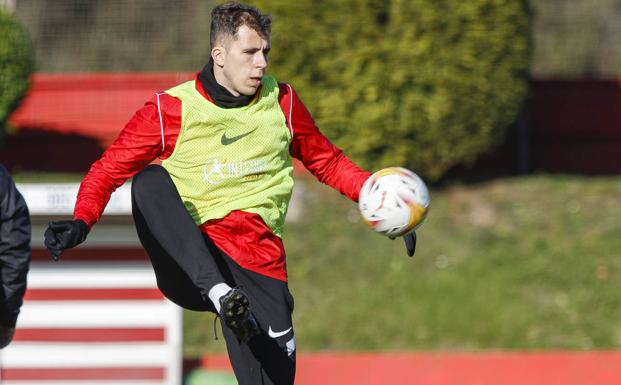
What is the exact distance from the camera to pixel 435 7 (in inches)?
455

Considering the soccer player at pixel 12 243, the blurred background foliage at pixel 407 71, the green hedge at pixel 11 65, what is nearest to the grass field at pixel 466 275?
the blurred background foliage at pixel 407 71

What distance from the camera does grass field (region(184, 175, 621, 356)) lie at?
407 inches

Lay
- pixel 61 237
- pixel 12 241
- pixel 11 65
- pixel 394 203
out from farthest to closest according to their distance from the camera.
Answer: pixel 11 65 → pixel 12 241 → pixel 394 203 → pixel 61 237

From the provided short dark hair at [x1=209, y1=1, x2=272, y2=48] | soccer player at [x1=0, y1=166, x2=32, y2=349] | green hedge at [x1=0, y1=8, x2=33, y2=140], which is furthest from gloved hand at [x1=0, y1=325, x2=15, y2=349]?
green hedge at [x1=0, y1=8, x2=33, y2=140]

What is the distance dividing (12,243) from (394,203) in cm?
170

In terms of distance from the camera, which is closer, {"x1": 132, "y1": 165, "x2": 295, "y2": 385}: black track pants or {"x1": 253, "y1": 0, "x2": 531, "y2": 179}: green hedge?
{"x1": 132, "y1": 165, "x2": 295, "y2": 385}: black track pants

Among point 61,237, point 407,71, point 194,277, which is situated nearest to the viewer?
point 61,237

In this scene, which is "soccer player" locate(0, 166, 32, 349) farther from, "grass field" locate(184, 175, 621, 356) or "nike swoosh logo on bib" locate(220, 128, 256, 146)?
"grass field" locate(184, 175, 621, 356)

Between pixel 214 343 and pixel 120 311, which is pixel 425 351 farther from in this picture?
pixel 120 311

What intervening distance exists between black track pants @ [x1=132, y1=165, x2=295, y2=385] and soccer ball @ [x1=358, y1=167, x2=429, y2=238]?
0.52 m

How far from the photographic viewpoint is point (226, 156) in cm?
530

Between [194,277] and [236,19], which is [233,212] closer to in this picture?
[194,277]

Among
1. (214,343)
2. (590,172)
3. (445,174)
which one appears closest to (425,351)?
(214,343)

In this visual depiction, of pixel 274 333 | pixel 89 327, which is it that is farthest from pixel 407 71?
pixel 274 333
